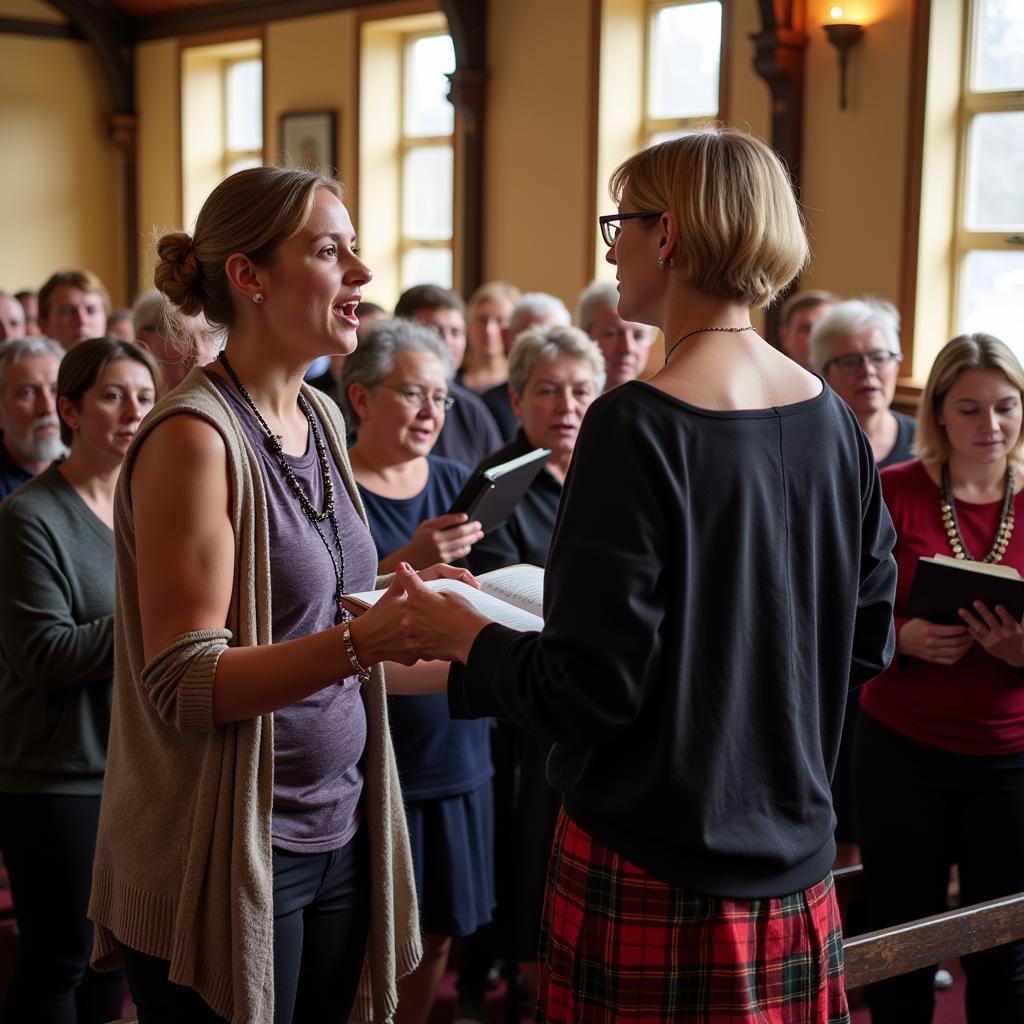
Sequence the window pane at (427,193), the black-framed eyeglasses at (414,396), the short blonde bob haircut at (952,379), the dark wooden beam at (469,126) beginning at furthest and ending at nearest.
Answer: the window pane at (427,193)
the dark wooden beam at (469,126)
the black-framed eyeglasses at (414,396)
the short blonde bob haircut at (952,379)

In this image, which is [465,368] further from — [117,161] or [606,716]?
[117,161]

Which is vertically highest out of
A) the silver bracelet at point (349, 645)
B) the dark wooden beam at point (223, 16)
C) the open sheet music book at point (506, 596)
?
the dark wooden beam at point (223, 16)

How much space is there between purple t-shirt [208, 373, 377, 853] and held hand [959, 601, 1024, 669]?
1.34 meters

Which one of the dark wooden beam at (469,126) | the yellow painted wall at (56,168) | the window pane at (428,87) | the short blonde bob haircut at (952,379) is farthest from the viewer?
the yellow painted wall at (56,168)

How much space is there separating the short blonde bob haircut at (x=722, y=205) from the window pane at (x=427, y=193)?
7.81 metres

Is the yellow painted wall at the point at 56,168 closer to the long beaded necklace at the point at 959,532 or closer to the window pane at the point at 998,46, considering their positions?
the window pane at the point at 998,46

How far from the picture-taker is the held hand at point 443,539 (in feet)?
8.43

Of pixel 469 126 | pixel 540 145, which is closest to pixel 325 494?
pixel 540 145

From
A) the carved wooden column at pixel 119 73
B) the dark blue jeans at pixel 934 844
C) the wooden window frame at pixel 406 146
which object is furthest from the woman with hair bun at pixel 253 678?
the carved wooden column at pixel 119 73

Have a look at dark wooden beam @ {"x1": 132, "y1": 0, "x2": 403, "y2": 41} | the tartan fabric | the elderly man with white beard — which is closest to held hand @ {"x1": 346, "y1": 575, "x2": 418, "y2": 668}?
the tartan fabric

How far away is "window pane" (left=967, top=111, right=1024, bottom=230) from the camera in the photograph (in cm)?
577

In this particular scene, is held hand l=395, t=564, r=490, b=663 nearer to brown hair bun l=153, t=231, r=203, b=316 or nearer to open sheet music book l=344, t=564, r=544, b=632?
open sheet music book l=344, t=564, r=544, b=632

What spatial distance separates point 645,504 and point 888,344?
2.77 meters

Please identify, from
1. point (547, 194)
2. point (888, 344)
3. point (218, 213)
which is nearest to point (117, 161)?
point (547, 194)
